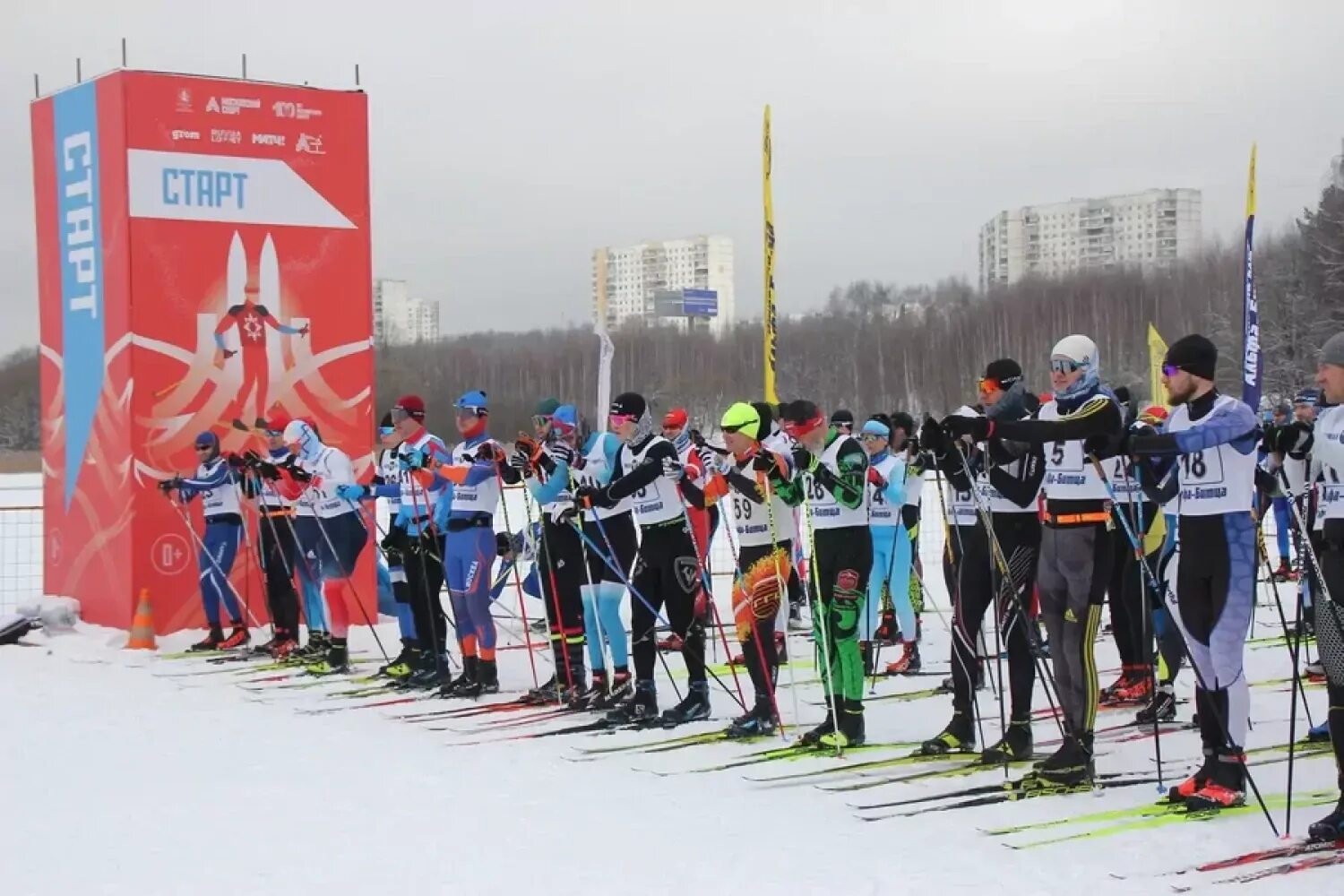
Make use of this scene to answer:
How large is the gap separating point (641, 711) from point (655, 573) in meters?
0.86

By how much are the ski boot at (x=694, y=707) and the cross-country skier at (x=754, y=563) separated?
0.51m

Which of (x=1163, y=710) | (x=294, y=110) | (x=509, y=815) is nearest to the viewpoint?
(x=509, y=815)

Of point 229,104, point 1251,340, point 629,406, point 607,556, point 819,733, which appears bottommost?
point 819,733

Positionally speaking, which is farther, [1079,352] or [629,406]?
[629,406]

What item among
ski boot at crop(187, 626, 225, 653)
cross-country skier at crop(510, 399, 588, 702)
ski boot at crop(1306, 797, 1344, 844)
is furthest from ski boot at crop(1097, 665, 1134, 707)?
ski boot at crop(187, 626, 225, 653)

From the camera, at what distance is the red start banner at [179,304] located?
11.9m

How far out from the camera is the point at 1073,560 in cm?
599

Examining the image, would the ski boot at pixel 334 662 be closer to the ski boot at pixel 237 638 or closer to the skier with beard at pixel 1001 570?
the ski boot at pixel 237 638

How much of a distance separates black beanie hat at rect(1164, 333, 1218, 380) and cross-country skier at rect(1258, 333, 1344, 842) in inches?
17.6

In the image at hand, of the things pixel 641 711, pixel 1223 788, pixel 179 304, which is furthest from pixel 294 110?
pixel 1223 788

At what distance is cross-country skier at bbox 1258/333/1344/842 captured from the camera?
5.08 m

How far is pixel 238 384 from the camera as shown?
12.4 meters

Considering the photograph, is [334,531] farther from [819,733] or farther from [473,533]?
[819,733]

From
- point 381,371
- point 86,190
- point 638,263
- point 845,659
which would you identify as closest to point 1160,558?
point 845,659
